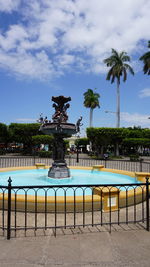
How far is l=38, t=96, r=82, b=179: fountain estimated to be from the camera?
10.2 m

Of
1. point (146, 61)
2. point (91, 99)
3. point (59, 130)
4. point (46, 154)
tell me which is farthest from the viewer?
point (91, 99)

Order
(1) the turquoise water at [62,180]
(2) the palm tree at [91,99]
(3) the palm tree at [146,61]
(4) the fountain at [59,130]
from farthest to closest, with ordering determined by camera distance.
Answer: (2) the palm tree at [91,99] → (3) the palm tree at [146,61] → (4) the fountain at [59,130] → (1) the turquoise water at [62,180]

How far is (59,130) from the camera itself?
10.1m

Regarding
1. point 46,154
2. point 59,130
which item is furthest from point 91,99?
point 59,130

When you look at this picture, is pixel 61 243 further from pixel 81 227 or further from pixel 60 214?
pixel 60 214

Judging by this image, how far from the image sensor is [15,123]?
42031mm

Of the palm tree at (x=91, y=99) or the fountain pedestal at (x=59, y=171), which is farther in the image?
the palm tree at (x=91, y=99)

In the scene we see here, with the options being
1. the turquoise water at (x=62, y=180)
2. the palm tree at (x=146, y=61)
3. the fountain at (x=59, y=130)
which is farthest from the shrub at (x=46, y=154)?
the palm tree at (x=146, y=61)

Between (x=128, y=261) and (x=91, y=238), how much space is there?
104 centimetres

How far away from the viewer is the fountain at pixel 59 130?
33.5ft

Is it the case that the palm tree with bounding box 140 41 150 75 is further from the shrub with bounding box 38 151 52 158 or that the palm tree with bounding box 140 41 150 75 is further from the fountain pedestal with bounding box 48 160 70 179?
the fountain pedestal with bounding box 48 160 70 179

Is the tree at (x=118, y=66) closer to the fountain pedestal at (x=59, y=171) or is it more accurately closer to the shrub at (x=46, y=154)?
the shrub at (x=46, y=154)

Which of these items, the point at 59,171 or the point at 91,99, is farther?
the point at 91,99

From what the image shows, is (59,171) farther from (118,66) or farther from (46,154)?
(118,66)
